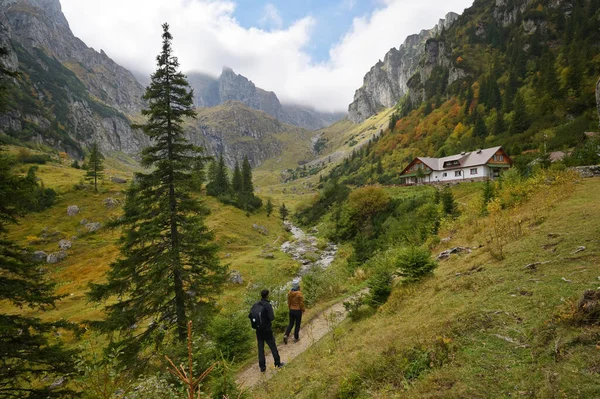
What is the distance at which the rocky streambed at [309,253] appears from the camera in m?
34.9

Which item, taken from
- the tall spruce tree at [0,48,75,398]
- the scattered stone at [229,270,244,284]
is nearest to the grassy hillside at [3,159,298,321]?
the scattered stone at [229,270,244,284]

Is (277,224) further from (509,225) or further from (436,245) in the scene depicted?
(509,225)

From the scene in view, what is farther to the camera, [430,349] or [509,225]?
[509,225]

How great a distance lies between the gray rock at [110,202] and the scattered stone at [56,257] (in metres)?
17.2

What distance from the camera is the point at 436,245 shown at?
18297 millimetres

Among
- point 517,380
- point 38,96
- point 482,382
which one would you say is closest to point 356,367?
point 482,382

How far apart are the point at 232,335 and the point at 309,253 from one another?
28621 mm

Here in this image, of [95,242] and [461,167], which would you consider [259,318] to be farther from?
[461,167]

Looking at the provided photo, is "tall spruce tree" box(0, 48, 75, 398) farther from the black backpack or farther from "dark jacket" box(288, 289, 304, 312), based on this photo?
"dark jacket" box(288, 289, 304, 312)

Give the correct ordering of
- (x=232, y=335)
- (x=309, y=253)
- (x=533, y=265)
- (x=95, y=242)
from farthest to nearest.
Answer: (x=95, y=242) < (x=309, y=253) < (x=232, y=335) < (x=533, y=265)

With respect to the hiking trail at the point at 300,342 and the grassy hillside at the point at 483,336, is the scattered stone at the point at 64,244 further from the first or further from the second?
the grassy hillside at the point at 483,336

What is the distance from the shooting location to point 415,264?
11266 millimetres

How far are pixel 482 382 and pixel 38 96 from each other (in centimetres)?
26937

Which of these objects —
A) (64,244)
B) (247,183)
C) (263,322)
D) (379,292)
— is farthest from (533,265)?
(247,183)
